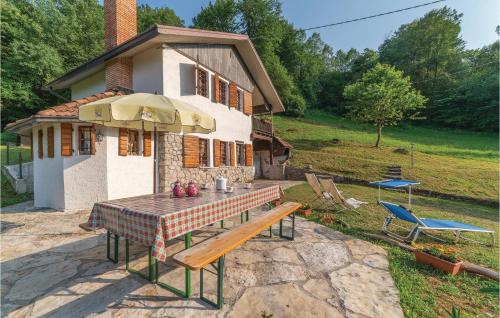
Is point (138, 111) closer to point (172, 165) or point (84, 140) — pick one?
point (84, 140)

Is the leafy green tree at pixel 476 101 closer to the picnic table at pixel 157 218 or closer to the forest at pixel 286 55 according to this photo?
the forest at pixel 286 55

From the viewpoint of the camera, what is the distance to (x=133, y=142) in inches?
274

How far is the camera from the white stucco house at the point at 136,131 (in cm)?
620

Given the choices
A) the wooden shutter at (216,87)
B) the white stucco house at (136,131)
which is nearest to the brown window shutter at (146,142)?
the white stucco house at (136,131)

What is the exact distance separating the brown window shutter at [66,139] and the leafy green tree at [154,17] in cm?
2451

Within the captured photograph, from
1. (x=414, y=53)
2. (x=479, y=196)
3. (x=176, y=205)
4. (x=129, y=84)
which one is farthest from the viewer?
(x=414, y=53)

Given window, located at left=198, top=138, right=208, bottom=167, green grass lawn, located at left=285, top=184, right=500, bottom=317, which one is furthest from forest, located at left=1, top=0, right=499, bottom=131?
green grass lawn, located at left=285, top=184, right=500, bottom=317

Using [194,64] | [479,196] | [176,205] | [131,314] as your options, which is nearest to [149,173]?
[194,64]

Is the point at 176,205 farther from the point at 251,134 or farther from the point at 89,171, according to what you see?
the point at 251,134

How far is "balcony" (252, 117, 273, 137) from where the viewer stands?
13492mm

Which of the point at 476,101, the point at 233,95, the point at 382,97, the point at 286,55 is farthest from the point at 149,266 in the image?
the point at 476,101

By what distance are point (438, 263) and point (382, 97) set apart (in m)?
19.2

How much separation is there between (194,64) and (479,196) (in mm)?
12795

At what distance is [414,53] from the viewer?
129 feet
